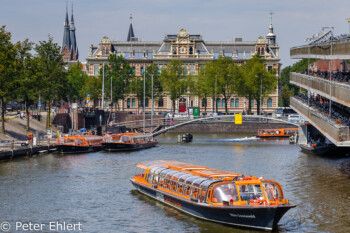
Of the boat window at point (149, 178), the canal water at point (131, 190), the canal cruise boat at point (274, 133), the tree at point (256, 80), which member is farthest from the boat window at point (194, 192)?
the tree at point (256, 80)

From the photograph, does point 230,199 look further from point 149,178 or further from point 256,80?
point 256,80

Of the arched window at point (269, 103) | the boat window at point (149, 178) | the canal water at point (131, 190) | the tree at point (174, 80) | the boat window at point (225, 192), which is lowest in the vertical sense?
the canal water at point (131, 190)

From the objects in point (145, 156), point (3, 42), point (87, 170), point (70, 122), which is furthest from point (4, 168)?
point (70, 122)

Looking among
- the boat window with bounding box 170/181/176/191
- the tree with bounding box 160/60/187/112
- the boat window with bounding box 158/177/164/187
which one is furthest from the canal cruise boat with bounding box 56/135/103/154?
the tree with bounding box 160/60/187/112

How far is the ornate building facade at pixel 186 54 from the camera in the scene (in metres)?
185

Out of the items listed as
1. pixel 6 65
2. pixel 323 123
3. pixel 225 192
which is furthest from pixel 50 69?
pixel 225 192

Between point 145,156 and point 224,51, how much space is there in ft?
338

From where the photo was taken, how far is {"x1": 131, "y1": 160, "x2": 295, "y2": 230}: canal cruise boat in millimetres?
41875

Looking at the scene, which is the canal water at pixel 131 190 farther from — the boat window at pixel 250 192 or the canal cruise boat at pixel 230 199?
the boat window at pixel 250 192

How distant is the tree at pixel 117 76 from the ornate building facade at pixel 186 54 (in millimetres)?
10518

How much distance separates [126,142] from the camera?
104 metres

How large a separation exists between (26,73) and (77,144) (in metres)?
16.3

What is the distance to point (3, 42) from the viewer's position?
10188cm

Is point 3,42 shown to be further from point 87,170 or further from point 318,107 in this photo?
point 318,107
